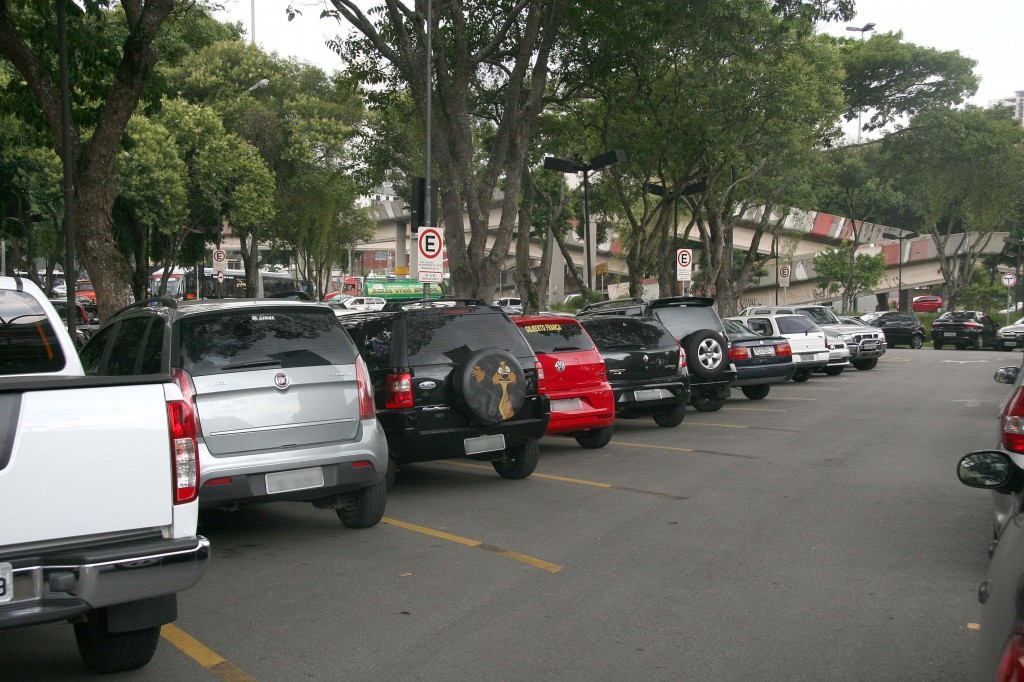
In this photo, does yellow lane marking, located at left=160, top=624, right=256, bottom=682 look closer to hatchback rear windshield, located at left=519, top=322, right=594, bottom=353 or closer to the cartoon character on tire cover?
the cartoon character on tire cover

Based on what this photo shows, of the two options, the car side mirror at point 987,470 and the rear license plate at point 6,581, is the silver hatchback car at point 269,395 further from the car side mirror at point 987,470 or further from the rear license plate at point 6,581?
the car side mirror at point 987,470

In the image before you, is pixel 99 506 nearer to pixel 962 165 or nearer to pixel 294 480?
pixel 294 480

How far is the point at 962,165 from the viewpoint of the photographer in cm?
4169

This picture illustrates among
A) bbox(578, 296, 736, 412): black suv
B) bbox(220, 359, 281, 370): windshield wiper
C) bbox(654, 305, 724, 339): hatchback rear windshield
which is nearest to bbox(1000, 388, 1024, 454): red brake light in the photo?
bbox(220, 359, 281, 370): windshield wiper

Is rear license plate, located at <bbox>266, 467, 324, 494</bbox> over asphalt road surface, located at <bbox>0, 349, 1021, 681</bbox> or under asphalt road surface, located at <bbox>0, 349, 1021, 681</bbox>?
over

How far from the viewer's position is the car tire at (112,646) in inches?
187

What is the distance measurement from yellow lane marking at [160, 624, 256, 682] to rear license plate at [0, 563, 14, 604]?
1.25 metres

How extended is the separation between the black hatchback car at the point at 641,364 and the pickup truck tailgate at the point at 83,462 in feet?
31.7

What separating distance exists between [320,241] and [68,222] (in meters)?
33.4

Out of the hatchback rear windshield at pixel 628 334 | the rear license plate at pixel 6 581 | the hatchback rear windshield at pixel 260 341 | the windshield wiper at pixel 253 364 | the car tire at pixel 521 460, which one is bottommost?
the car tire at pixel 521 460

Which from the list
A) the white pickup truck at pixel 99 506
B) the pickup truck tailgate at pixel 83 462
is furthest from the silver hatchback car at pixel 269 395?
the pickup truck tailgate at pixel 83 462

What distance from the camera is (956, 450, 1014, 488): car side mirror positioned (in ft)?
11.9

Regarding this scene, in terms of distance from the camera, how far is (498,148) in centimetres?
1750

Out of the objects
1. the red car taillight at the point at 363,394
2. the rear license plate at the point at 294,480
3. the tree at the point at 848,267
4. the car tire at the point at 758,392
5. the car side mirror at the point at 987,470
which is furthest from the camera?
the tree at the point at 848,267
